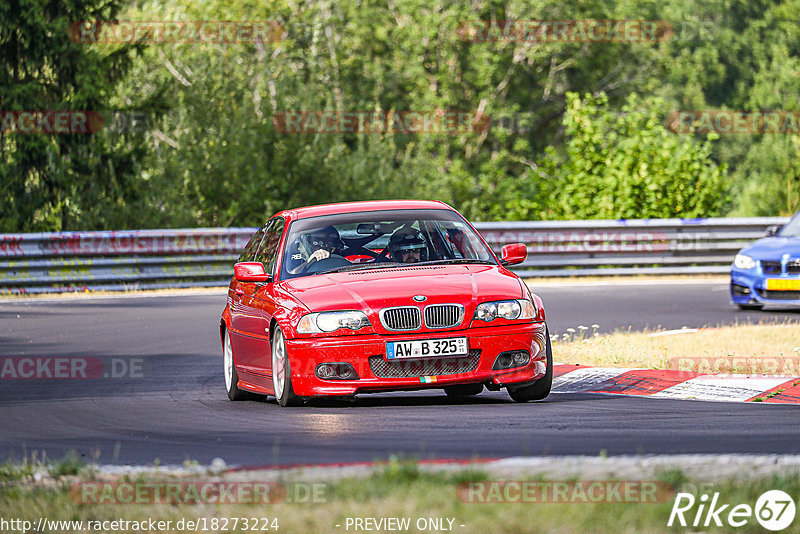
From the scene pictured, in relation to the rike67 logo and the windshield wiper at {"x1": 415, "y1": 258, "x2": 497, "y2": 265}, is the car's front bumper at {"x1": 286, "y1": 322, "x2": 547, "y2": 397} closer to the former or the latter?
the windshield wiper at {"x1": 415, "y1": 258, "x2": 497, "y2": 265}

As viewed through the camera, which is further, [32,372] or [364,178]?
[364,178]

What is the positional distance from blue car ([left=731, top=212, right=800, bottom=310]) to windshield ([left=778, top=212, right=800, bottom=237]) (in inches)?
4.9

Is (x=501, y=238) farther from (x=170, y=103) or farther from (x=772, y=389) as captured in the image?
(x=772, y=389)

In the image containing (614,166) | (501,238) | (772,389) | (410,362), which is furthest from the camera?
(614,166)

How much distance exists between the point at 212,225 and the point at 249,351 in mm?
22298

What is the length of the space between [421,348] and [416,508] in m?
4.15

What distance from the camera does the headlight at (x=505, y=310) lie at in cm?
973

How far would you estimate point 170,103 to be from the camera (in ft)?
104

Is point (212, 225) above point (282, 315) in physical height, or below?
below

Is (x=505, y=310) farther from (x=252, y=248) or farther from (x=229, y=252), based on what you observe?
(x=229, y=252)

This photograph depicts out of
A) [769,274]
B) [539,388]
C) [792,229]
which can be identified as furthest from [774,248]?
[539,388]

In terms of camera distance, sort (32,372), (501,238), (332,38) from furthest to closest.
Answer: (332,38) → (501,238) → (32,372)

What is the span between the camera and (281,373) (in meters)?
10.2

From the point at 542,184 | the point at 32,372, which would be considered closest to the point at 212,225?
the point at 542,184
